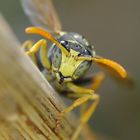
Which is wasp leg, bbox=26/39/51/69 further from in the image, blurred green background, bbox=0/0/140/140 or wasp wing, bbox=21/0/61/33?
blurred green background, bbox=0/0/140/140

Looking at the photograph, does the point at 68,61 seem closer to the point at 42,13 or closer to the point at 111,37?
the point at 42,13

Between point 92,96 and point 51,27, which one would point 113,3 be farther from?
Answer: point 92,96

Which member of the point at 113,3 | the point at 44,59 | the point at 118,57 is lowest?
the point at 118,57

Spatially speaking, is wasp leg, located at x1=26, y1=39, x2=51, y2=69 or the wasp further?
wasp leg, located at x1=26, y1=39, x2=51, y2=69

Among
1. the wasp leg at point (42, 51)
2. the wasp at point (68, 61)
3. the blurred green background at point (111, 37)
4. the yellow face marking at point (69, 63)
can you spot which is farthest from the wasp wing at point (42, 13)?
the blurred green background at point (111, 37)

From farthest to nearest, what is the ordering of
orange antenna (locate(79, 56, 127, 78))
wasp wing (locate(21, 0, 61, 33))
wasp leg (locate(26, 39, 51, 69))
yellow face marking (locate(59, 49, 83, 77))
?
wasp wing (locate(21, 0, 61, 33)) < wasp leg (locate(26, 39, 51, 69)) < yellow face marking (locate(59, 49, 83, 77)) < orange antenna (locate(79, 56, 127, 78))

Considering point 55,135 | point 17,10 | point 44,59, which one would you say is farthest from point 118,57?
point 55,135

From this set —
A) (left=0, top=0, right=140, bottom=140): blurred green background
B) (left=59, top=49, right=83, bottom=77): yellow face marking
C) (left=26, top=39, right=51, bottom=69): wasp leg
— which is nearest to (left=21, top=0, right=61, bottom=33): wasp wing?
(left=26, top=39, right=51, bottom=69): wasp leg
